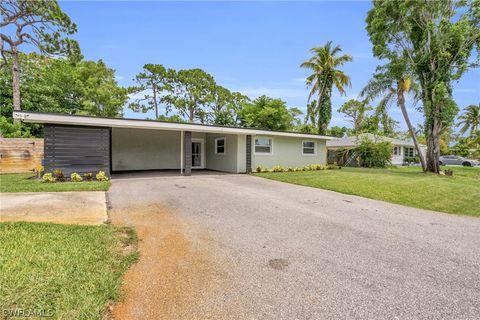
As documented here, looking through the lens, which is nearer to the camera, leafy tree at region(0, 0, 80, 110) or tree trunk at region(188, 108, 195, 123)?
leafy tree at region(0, 0, 80, 110)

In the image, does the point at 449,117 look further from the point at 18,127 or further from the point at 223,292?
the point at 18,127

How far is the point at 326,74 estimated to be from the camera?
1994 cm

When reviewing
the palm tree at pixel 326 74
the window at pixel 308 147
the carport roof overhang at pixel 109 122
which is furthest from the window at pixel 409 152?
the carport roof overhang at pixel 109 122

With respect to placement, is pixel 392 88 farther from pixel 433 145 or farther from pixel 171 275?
pixel 171 275

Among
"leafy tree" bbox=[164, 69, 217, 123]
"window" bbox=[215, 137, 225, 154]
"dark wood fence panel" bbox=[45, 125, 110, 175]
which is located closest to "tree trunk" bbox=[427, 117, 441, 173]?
"window" bbox=[215, 137, 225, 154]

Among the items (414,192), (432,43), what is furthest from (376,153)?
(414,192)

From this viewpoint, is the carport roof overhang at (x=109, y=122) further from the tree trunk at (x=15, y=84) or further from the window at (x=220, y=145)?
the tree trunk at (x=15, y=84)

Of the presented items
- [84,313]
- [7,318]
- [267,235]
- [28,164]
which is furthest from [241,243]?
[28,164]

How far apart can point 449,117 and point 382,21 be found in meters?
6.33

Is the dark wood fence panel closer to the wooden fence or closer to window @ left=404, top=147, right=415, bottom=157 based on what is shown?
the wooden fence

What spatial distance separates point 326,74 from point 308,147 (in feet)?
23.4

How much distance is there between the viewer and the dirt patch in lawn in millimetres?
2184

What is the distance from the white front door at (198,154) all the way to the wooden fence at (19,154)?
27.4ft

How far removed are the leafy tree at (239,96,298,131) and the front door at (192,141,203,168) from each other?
32.1ft
